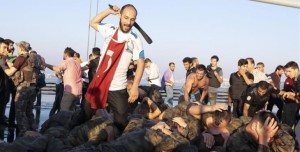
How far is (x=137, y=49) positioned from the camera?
18.0 ft

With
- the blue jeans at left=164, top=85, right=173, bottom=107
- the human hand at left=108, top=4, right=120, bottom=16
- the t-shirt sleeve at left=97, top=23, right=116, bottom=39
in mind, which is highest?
the human hand at left=108, top=4, right=120, bottom=16

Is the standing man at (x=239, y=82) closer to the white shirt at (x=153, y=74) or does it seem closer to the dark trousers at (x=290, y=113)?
the dark trousers at (x=290, y=113)

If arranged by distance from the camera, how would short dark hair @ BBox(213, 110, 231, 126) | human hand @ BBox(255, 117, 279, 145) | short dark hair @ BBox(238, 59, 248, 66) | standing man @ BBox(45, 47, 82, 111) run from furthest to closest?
1. short dark hair @ BBox(238, 59, 248, 66)
2. standing man @ BBox(45, 47, 82, 111)
3. short dark hair @ BBox(213, 110, 231, 126)
4. human hand @ BBox(255, 117, 279, 145)

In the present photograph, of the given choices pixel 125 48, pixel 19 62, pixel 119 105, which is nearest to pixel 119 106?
pixel 119 105

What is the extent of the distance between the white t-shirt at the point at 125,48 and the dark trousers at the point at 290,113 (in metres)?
4.72

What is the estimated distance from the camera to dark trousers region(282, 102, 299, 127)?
941 centimetres

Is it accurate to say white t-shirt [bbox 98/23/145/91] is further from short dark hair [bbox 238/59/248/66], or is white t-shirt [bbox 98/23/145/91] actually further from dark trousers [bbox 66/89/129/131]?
short dark hair [bbox 238/59/248/66]

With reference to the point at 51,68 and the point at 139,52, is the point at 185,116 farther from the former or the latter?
the point at 51,68

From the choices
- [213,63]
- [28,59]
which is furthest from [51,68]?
[213,63]

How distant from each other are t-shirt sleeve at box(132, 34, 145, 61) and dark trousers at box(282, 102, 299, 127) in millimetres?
4812

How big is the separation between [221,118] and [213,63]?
7.10m

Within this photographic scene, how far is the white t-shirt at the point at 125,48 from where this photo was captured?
5488 mm

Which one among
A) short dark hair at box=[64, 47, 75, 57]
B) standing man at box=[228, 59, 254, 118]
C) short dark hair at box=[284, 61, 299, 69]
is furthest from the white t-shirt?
standing man at box=[228, 59, 254, 118]

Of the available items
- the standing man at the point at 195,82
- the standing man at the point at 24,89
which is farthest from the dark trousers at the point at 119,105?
the standing man at the point at 195,82
